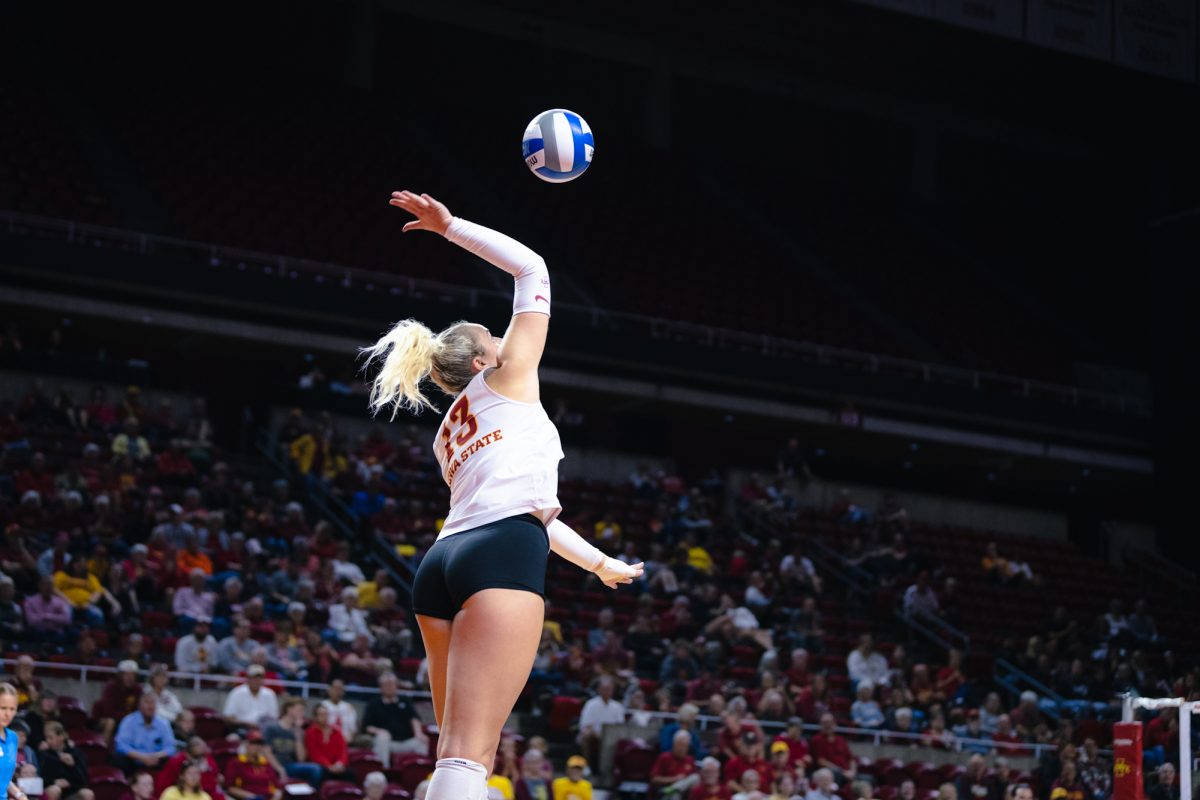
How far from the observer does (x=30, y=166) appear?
2320 centimetres

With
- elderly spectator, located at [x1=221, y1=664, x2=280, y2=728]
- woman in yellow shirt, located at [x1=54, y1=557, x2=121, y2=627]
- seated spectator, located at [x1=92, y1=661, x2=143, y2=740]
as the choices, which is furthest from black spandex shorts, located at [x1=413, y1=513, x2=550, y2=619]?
woman in yellow shirt, located at [x1=54, y1=557, x2=121, y2=627]

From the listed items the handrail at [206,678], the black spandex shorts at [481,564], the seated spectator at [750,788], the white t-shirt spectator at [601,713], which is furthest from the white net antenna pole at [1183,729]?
the white t-shirt spectator at [601,713]

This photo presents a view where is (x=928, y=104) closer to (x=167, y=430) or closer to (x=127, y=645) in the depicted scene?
(x=167, y=430)

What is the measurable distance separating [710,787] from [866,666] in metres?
5.79

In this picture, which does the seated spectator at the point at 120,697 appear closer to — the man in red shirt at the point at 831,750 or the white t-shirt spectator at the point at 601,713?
the white t-shirt spectator at the point at 601,713

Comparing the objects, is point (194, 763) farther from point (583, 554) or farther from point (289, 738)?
point (583, 554)

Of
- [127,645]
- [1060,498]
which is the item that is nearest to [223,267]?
[127,645]

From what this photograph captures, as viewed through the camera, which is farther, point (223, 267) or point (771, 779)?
point (223, 267)

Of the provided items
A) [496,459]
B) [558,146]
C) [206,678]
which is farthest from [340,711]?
[496,459]

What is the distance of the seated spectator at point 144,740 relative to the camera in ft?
38.5

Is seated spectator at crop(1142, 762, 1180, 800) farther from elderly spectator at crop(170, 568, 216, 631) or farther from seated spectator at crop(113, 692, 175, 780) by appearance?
elderly spectator at crop(170, 568, 216, 631)

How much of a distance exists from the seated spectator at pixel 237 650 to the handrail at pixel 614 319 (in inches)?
368

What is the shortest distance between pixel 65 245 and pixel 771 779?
42.3 feet

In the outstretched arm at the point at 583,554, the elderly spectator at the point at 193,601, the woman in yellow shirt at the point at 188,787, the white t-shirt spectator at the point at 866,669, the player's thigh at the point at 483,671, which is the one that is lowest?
the player's thigh at the point at 483,671
